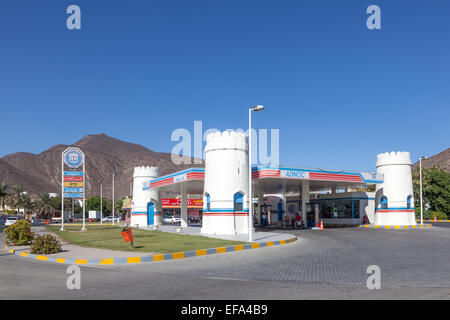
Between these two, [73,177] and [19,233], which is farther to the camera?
[73,177]

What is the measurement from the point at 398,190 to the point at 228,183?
18300 millimetres

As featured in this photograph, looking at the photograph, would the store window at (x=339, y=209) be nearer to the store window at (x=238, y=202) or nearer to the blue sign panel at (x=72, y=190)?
the store window at (x=238, y=202)

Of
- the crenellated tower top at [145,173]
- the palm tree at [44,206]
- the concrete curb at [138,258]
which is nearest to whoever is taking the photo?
the concrete curb at [138,258]

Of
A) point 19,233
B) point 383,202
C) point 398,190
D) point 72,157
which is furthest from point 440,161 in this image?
point 19,233

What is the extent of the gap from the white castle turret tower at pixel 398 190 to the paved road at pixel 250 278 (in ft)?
72.1

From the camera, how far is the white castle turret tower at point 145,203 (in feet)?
149

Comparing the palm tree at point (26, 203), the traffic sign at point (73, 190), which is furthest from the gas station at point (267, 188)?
the palm tree at point (26, 203)

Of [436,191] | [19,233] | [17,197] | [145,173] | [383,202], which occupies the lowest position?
[19,233]

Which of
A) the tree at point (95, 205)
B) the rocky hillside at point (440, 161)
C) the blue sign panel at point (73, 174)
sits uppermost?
the rocky hillside at point (440, 161)

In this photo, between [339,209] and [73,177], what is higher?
[73,177]

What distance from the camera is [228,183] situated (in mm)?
27219

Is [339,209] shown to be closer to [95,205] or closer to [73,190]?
[73,190]
